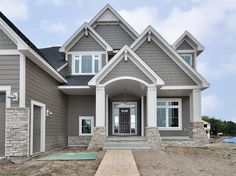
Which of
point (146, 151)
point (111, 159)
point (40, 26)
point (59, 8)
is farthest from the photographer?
point (40, 26)

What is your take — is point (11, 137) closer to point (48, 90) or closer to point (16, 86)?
point (16, 86)

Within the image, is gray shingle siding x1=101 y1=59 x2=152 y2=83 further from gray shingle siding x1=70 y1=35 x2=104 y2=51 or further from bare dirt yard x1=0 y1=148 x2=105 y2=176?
bare dirt yard x1=0 y1=148 x2=105 y2=176

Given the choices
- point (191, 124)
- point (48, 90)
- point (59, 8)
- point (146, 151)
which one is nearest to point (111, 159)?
point (146, 151)

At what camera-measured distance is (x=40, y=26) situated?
18953 mm

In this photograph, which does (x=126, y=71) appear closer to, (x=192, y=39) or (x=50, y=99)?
(x=50, y=99)

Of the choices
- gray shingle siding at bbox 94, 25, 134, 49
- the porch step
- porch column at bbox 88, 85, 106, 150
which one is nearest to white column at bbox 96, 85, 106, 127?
porch column at bbox 88, 85, 106, 150

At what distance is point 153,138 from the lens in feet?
50.3

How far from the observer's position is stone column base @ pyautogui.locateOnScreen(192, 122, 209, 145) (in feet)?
55.8

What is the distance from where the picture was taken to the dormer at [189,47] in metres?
19.6

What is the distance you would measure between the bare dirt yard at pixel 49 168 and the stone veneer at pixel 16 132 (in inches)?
22.5

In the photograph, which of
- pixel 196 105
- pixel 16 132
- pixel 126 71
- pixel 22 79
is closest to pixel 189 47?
pixel 196 105

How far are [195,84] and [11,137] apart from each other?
1005 cm

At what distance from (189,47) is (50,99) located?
9.45 m

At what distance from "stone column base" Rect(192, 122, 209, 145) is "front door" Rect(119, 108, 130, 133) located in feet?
14.7
